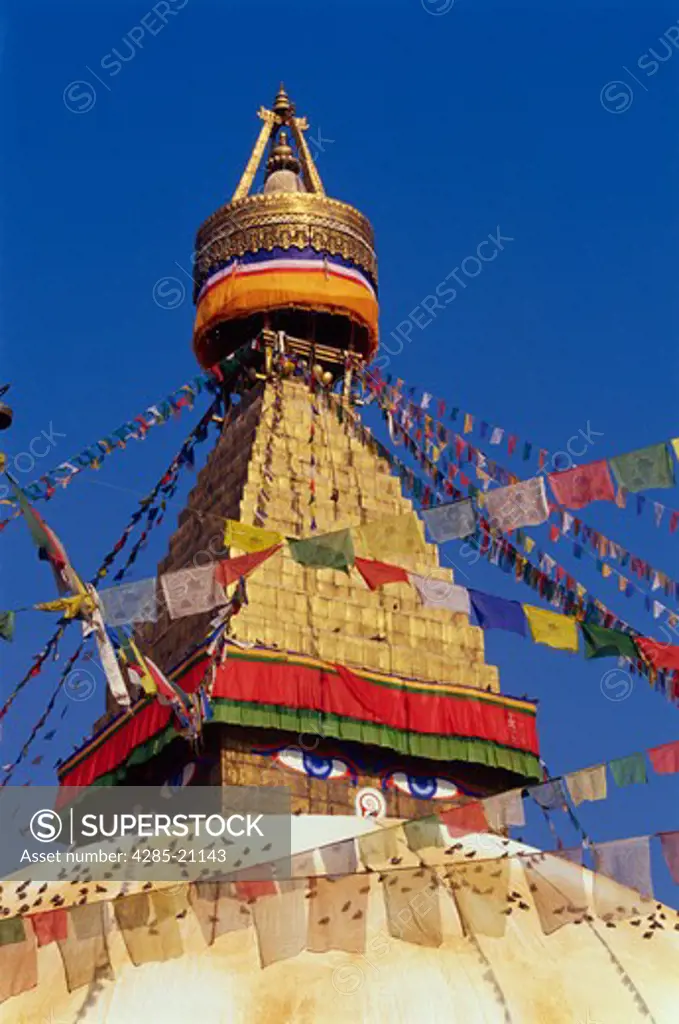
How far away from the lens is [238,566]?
578 inches

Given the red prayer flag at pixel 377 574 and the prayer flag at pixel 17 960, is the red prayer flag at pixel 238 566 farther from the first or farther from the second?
the prayer flag at pixel 17 960

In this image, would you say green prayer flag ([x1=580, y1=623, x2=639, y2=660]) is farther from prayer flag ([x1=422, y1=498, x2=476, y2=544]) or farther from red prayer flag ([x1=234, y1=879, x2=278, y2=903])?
red prayer flag ([x1=234, y1=879, x2=278, y2=903])

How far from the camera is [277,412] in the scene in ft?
69.9

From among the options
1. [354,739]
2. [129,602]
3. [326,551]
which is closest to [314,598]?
[354,739]

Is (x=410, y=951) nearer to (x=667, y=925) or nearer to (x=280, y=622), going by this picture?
(x=667, y=925)

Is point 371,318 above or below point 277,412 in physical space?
above

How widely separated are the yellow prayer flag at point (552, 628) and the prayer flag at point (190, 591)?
2713mm

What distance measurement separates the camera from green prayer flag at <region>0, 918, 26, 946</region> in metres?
13.4

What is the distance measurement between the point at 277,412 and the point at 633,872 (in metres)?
A: 9.63

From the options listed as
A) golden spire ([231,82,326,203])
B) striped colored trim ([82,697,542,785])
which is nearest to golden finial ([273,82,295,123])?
golden spire ([231,82,326,203])

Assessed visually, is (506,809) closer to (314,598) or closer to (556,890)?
(556,890)

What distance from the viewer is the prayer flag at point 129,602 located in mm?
13914

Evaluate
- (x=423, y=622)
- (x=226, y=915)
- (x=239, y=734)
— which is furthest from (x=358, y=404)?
(x=226, y=915)

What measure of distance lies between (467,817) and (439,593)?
6.52 feet
